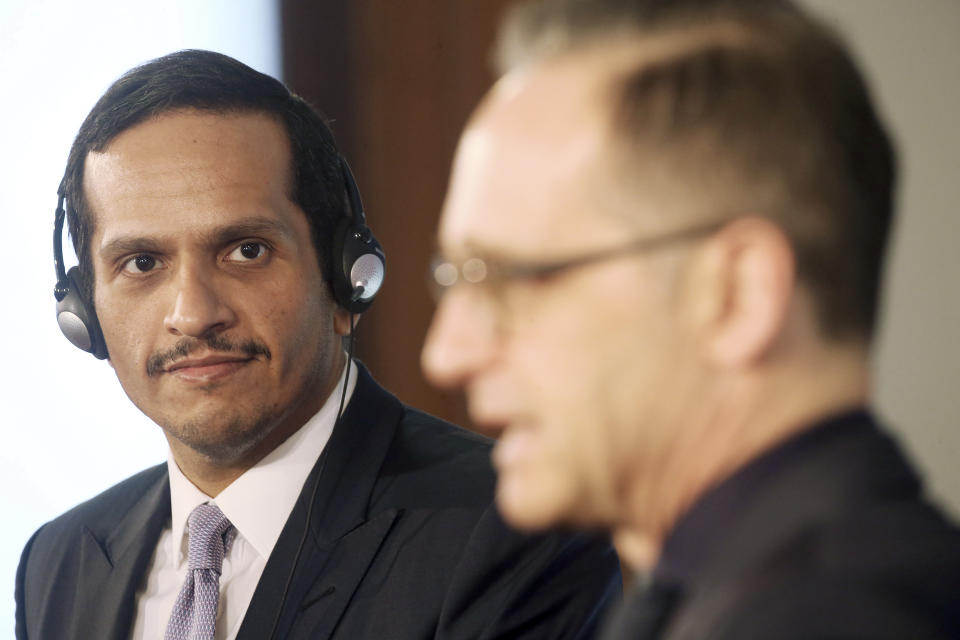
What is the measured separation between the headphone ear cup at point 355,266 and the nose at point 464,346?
736 mm

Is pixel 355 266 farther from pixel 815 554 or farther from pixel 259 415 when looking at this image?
pixel 815 554

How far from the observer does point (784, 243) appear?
60cm

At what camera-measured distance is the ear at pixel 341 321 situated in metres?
1.45

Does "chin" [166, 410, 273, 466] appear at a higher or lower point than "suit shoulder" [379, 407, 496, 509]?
higher

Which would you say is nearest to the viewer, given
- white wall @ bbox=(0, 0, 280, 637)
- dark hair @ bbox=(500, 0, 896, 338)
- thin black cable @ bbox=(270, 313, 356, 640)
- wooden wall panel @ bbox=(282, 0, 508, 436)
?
dark hair @ bbox=(500, 0, 896, 338)

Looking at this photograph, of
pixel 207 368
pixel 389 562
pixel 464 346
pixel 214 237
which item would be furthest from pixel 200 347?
pixel 464 346

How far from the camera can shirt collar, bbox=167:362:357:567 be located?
1.35 metres

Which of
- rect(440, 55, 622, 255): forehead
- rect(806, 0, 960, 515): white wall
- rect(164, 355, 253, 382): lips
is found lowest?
rect(806, 0, 960, 515): white wall

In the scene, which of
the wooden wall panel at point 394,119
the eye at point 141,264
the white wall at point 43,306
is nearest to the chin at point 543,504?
the eye at point 141,264

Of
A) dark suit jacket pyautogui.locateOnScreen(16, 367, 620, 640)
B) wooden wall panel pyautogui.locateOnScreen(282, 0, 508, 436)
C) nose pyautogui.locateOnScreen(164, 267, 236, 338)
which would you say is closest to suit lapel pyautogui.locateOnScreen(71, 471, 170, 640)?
A: dark suit jacket pyautogui.locateOnScreen(16, 367, 620, 640)

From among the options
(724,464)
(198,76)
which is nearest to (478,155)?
(724,464)

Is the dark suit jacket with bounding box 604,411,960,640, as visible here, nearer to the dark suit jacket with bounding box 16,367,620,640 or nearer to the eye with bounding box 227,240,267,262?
the dark suit jacket with bounding box 16,367,620,640

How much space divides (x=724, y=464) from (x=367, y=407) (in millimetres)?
872

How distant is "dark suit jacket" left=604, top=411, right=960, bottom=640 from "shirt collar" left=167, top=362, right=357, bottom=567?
2.57 ft
